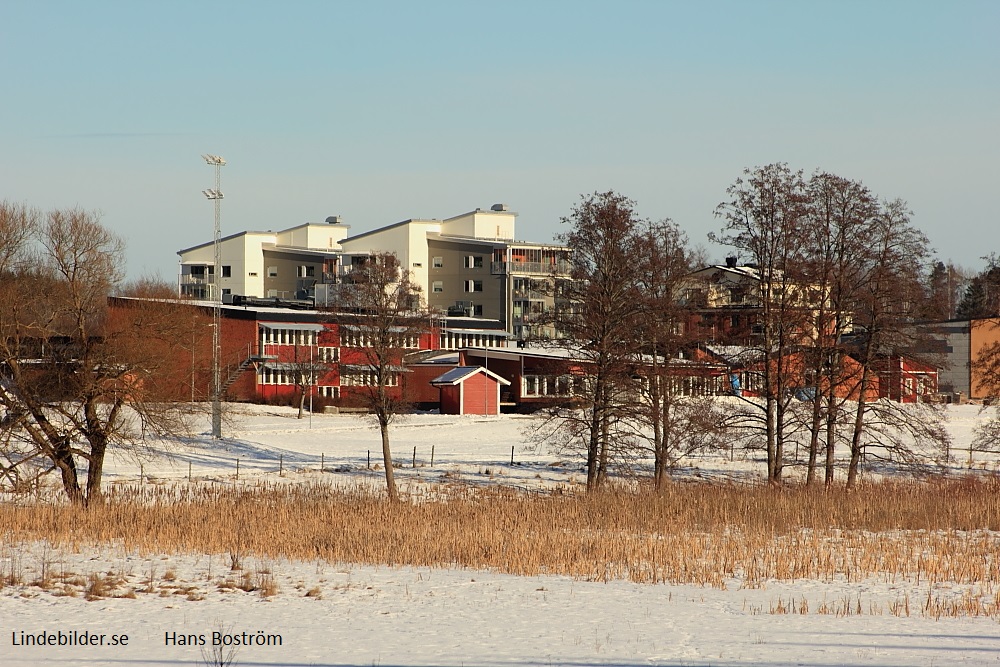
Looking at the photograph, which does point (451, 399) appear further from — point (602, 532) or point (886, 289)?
point (602, 532)

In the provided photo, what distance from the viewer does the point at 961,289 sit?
150 metres

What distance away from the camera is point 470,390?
72125 millimetres

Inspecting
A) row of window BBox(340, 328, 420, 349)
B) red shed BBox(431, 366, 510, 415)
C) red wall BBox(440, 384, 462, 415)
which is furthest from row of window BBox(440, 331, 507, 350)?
row of window BBox(340, 328, 420, 349)

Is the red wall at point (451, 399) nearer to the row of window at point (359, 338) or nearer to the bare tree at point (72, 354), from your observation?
the row of window at point (359, 338)

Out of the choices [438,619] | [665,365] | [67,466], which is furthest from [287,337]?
[438,619]

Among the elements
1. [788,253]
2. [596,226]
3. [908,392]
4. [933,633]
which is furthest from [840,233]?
[933,633]

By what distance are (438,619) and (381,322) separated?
26533mm

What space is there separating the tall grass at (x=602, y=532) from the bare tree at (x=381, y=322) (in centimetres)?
1156

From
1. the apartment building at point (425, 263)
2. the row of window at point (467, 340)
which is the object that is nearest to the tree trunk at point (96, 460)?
the row of window at point (467, 340)

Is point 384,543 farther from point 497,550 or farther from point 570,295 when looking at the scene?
point 570,295

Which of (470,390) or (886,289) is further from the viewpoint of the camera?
(470,390)

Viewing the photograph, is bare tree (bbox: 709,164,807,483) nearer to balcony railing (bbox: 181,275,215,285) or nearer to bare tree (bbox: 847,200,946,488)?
bare tree (bbox: 847,200,946,488)

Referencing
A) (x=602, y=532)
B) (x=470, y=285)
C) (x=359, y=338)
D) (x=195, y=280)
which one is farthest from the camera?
(x=195, y=280)

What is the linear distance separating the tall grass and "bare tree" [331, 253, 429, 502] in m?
11.6
